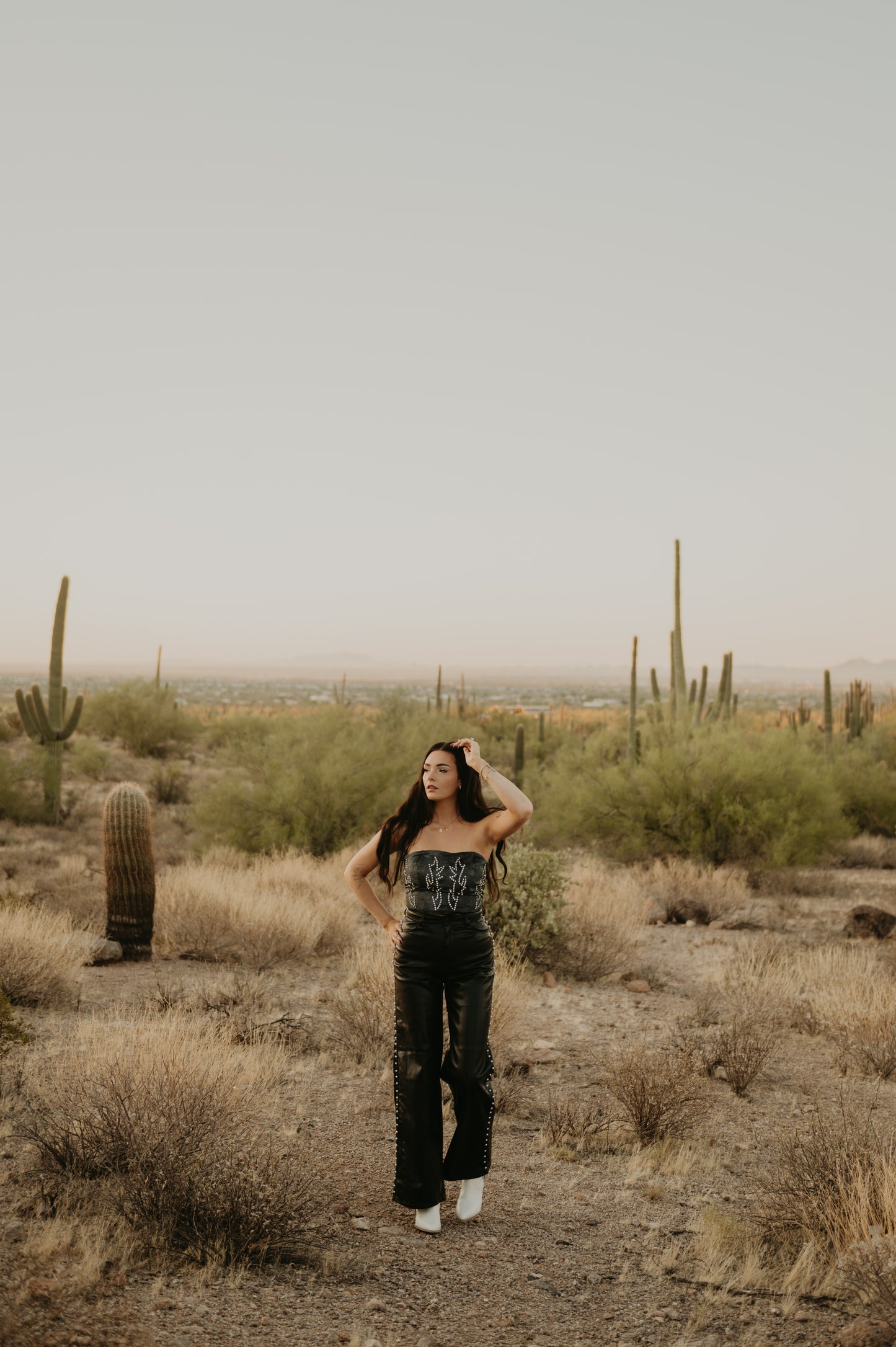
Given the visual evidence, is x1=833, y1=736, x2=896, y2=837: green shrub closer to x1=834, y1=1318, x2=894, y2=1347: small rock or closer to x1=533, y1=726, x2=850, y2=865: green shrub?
x1=533, y1=726, x2=850, y2=865: green shrub

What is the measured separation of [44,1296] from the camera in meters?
3.68

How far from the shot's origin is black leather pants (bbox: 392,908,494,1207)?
4.63 metres

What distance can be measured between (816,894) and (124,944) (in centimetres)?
1033

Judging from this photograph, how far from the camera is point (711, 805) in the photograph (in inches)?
662

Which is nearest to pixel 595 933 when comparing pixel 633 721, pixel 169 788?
pixel 633 721

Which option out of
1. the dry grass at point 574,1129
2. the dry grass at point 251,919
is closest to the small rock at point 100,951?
the dry grass at point 251,919

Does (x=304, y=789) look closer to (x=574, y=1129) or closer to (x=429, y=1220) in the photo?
(x=574, y=1129)

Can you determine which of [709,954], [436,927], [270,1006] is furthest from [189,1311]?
[709,954]

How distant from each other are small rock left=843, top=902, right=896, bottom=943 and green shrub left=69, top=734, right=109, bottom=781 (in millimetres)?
21215

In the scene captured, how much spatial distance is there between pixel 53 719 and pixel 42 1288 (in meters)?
18.1

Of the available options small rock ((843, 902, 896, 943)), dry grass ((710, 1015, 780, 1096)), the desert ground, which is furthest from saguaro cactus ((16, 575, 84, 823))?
dry grass ((710, 1015, 780, 1096))

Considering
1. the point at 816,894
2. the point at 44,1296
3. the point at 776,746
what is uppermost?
the point at 776,746

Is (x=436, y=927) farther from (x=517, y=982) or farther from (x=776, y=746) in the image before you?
(x=776, y=746)

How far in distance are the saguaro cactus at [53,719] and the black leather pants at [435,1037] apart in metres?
17.0
